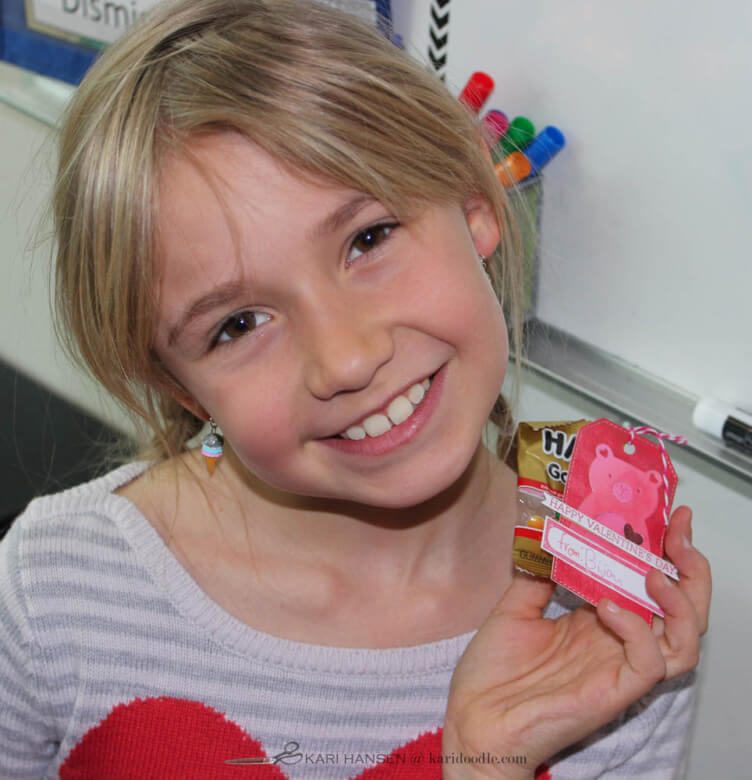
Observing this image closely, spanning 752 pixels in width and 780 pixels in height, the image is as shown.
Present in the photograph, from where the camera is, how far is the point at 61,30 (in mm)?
1587

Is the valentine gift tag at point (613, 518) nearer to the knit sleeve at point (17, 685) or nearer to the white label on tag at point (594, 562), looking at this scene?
the white label on tag at point (594, 562)

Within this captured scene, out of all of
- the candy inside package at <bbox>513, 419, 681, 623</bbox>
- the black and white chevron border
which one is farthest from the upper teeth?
the black and white chevron border

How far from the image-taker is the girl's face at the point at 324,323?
2.29 ft

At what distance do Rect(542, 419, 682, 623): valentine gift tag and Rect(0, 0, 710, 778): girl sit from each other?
0.07 feet

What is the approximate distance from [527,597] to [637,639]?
155 millimetres

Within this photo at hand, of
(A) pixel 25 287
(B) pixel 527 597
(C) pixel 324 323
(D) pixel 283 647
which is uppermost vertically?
(C) pixel 324 323

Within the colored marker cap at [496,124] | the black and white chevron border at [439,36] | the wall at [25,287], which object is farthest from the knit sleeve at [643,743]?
the wall at [25,287]

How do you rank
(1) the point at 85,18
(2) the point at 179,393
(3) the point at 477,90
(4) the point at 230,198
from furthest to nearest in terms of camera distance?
(1) the point at 85,18, (3) the point at 477,90, (2) the point at 179,393, (4) the point at 230,198

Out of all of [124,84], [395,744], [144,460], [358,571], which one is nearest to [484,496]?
[358,571]

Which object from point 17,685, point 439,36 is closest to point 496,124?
point 439,36

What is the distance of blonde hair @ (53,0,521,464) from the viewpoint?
0.71 metres

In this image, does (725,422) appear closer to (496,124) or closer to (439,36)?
(496,124)

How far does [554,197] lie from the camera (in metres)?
1.00

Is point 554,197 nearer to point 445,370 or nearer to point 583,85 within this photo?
point 583,85
